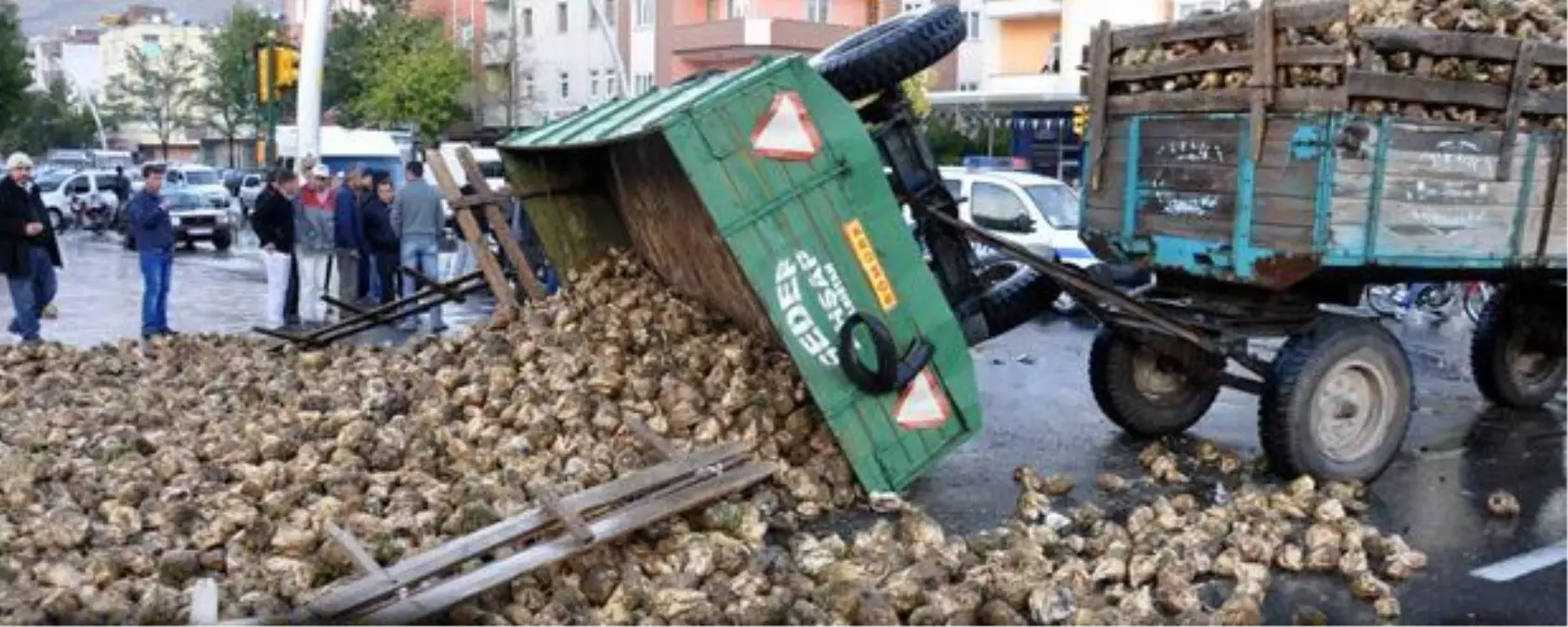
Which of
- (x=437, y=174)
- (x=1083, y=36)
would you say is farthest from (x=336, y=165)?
(x=437, y=174)

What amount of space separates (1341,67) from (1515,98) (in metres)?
1.09

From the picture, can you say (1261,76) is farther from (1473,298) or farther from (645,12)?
(645,12)

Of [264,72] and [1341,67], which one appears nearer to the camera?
[1341,67]

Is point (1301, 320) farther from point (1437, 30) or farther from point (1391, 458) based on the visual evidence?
point (1437, 30)

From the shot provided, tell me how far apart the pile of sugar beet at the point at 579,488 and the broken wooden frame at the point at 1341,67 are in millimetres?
1815

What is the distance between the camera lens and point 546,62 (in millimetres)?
49906

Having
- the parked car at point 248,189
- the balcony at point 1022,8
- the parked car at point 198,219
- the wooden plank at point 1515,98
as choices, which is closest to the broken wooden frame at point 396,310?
the wooden plank at point 1515,98

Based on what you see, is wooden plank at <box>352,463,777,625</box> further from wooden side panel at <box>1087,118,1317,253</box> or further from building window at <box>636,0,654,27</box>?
building window at <box>636,0,654,27</box>

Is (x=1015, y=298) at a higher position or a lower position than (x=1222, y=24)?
lower

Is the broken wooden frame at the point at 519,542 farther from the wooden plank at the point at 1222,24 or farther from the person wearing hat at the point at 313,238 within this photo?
the person wearing hat at the point at 313,238

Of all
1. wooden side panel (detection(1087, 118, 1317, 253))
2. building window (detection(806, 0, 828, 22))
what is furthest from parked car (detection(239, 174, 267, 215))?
wooden side panel (detection(1087, 118, 1317, 253))

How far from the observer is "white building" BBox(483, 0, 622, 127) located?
47.1m

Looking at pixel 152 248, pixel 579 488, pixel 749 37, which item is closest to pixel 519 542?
pixel 579 488

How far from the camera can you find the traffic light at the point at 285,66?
15531mm
